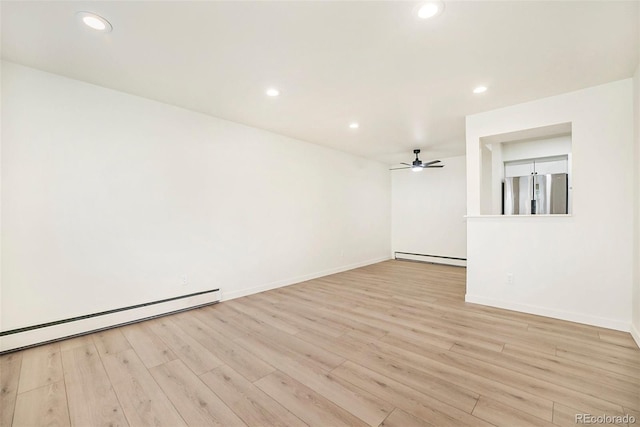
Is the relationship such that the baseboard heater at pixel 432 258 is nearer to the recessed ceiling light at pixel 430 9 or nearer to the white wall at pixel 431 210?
the white wall at pixel 431 210

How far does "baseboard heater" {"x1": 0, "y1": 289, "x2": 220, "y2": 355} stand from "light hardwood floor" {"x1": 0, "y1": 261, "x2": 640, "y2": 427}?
0.10 meters

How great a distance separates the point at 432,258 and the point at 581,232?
3.88 meters

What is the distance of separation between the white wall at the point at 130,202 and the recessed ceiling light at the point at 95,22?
46.4 inches

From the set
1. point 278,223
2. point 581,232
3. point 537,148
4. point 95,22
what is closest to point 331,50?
point 95,22

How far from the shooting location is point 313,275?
5.24 meters

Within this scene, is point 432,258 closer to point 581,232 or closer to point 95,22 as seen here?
point 581,232

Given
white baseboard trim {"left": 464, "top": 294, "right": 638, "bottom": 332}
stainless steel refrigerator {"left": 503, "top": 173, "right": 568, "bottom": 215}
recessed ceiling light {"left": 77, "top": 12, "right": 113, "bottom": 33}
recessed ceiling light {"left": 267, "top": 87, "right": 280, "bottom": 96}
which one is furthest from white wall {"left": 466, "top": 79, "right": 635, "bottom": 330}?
recessed ceiling light {"left": 77, "top": 12, "right": 113, "bottom": 33}

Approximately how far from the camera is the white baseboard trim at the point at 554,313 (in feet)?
9.20

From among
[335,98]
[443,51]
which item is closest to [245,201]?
[335,98]

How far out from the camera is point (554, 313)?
313 centimetres

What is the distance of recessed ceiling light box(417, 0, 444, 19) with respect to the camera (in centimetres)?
174

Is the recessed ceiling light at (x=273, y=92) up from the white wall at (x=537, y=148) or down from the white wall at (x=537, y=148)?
up

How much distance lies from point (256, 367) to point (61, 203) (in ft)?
8.42

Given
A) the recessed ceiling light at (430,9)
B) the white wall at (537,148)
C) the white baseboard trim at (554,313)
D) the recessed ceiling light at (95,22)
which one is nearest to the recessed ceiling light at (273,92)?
the recessed ceiling light at (95,22)
